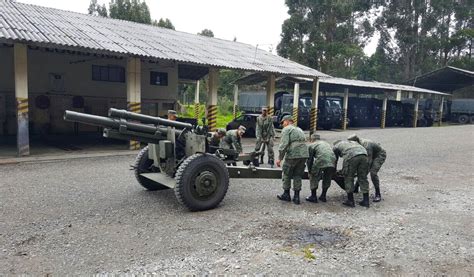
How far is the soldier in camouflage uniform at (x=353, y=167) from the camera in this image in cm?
633

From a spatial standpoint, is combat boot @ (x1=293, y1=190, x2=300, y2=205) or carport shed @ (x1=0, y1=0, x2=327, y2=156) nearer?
combat boot @ (x1=293, y1=190, x2=300, y2=205)

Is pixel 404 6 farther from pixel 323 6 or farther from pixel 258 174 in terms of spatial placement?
pixel 258 174

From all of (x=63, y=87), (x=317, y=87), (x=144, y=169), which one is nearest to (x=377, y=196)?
(x=144, y=169)

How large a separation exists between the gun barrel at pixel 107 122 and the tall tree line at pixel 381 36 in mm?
33569

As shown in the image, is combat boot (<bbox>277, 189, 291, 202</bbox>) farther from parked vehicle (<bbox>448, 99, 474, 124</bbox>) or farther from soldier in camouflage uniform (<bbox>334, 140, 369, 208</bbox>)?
parked vehicle (<bbox>448, 99, 474, 124</bbox>)

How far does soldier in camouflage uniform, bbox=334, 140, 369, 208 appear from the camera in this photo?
6.33 meters

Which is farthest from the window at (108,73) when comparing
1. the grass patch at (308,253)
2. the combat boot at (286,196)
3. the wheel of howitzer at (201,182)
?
the grass patch at (308,253)

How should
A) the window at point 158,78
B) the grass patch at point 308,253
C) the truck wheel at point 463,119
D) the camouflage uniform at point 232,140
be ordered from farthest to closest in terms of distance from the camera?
1. the truck wheel at point 463,119
2. the window at point 158,78
3. the camouflage uniform at point 232,140
4. the grass patch at point 308,253

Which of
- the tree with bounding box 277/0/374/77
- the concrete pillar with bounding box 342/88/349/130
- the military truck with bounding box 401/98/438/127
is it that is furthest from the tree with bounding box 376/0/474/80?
the concrete pillar with bounding box 342/88/349/130

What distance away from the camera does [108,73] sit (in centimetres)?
1811

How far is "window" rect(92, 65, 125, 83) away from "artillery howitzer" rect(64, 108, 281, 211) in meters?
12.6

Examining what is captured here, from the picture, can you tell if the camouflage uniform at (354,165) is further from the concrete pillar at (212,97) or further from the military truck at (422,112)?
the military truck at (422,112)

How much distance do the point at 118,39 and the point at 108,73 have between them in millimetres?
5116

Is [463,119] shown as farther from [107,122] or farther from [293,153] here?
[107,122]
